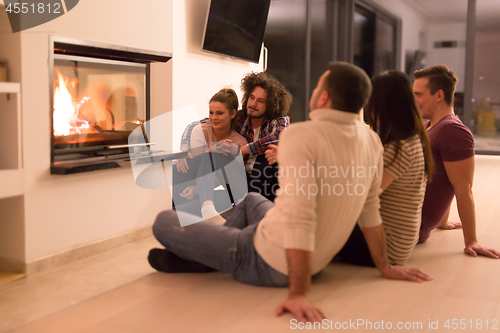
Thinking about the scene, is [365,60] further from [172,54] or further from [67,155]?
[67,155]

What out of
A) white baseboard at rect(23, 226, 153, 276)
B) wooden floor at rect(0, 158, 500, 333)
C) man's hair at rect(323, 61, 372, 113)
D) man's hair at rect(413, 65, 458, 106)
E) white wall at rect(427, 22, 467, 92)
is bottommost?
white baseboard at rect(23, 226, 153, 276)

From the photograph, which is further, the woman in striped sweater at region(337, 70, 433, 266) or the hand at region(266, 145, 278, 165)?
the hand at region(266, 145, 278, 165)

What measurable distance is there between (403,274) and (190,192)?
139 cm

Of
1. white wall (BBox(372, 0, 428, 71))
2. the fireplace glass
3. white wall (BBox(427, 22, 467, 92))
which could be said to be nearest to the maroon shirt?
the fireplace glass

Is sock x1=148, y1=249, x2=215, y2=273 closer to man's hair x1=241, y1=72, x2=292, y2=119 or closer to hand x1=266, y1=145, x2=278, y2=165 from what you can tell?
hand x1=266, y1=145, x2=278, y2=165

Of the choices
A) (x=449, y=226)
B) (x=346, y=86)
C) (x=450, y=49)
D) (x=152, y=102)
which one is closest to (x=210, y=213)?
(x=152, y=102)

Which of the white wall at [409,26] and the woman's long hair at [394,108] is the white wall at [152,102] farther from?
the white wall at [409,26]

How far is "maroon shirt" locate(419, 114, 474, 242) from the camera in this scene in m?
2.36

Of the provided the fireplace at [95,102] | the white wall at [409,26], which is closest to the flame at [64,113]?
the fireplace at [95,102]

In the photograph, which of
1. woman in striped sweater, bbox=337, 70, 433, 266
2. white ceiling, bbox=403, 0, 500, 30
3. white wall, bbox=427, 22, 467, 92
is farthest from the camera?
white wall, bbox=427, 22, 467, 92

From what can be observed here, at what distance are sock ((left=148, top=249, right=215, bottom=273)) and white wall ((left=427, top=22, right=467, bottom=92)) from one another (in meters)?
6.54

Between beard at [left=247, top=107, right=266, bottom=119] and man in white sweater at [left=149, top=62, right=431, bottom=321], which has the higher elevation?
beard at [left=247, top=107, right=266, bottom=119]

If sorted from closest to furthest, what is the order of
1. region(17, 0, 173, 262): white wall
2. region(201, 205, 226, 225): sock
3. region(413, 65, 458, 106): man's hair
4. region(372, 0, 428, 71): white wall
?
region(17, 0, 173, 262): white wall
region(413, 65, 458, 106): man's hair
region(201, 205, 226, 225): sock
region(372, 0, 428, 71): white wall

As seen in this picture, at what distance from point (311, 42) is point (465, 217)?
495 centimetres
